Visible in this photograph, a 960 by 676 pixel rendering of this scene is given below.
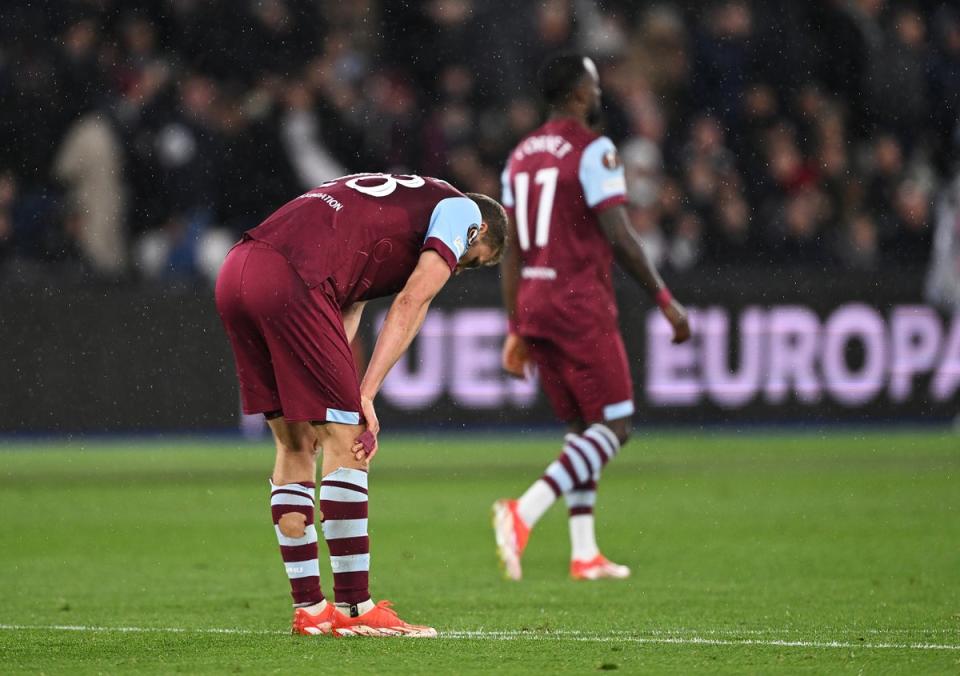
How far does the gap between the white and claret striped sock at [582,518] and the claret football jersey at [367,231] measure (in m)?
2.43

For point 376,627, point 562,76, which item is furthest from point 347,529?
point 562,76

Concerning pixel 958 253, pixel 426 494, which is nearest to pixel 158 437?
pixel 426 494

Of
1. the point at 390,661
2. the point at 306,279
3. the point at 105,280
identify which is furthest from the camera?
the point at 105,280

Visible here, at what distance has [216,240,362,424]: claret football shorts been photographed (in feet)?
19.7

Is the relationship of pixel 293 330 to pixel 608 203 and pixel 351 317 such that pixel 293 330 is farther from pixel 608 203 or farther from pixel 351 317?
pixel 608 203

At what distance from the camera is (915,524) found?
10336 mm

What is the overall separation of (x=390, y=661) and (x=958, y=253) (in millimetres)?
12712

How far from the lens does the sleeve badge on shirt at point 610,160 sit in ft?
27.7

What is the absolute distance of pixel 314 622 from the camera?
20.7ft

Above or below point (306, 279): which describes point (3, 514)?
below

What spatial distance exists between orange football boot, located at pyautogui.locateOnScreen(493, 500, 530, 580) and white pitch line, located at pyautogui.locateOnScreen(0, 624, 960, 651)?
68.5 inches

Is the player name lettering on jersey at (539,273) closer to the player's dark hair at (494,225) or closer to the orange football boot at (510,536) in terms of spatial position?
the orange football boot at (510,536)

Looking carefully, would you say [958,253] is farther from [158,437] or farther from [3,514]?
[3,514]

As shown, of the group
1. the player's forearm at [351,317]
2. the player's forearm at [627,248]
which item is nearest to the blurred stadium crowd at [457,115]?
the player's forearm at [627,248]
